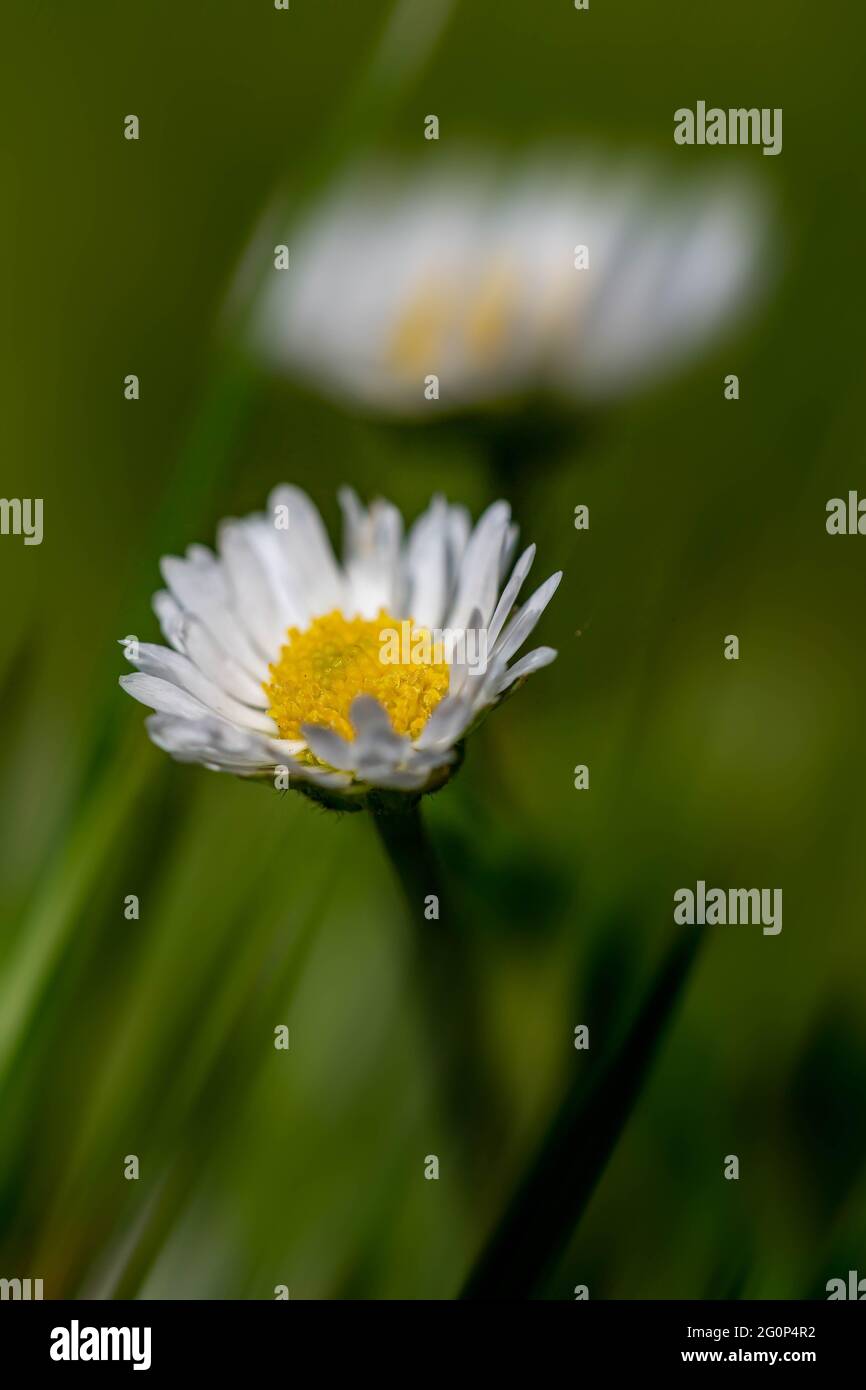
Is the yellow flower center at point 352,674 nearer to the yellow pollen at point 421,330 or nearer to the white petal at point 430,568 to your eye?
the white petal at point 430,568

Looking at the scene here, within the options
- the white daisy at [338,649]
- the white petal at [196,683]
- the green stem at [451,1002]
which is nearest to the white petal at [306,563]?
the white daisy at [338,649]

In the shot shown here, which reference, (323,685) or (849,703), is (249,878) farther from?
(849,703)

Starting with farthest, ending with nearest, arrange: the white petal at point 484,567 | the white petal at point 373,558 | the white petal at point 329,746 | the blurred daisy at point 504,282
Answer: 1. the blurred daisy at point 504,282
2. the white petal at point 373,558
3. the white petal at point 484,567
4. the white petal at point 329,746

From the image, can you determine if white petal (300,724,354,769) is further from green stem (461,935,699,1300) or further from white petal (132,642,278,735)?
green stem (461,935,699,1300)

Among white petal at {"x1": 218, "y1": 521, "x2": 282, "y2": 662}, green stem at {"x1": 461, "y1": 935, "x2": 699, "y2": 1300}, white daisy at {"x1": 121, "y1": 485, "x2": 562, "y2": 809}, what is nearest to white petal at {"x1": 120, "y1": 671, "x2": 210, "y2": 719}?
white daisy at {"x1": 121, "y1": 485, "x2": 562, "y2": 809}

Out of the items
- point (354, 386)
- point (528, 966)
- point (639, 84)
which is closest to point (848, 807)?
point (528, 966)
